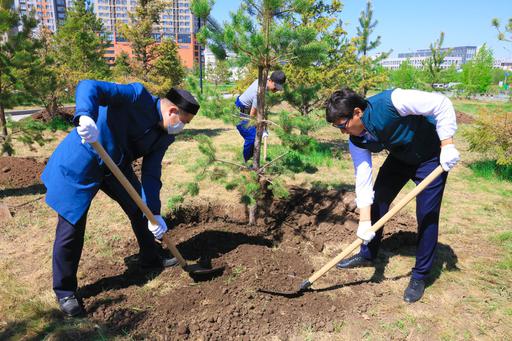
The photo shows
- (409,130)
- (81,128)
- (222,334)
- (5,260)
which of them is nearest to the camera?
(81,128)

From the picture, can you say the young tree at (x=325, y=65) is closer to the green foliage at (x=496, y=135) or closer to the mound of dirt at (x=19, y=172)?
the green foliage at (x=496, y=135)

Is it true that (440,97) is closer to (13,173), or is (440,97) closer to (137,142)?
(137,142)

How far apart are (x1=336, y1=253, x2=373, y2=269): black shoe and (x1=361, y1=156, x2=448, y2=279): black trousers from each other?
A: 0.41 m

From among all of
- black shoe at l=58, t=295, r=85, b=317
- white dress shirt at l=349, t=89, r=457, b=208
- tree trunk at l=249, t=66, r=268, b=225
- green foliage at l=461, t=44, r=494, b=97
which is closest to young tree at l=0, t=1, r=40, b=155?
black shoe at l=58, t=295, r=85, b=317

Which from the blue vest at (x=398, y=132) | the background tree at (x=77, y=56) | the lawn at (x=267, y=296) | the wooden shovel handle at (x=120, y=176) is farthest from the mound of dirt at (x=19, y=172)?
the blue vest at (x=398, y=132)

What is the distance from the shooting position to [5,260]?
3232 mm

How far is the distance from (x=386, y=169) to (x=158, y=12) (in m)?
8.89

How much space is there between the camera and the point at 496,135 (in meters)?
5.73

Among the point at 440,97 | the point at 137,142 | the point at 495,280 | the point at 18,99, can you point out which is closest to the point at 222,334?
the point at 137,142

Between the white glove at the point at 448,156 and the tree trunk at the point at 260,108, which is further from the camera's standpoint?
the tree trunk at the point at 260,108

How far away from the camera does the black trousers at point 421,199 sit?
269 cm

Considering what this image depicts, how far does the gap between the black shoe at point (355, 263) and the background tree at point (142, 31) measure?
25.7ft

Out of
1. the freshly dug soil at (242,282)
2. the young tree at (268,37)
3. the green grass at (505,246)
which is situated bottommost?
the green grass at (505,246)

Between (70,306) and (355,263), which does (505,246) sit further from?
(70,306)
